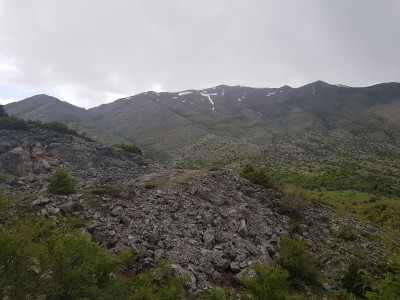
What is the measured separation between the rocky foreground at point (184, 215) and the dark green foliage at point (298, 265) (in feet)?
3.82

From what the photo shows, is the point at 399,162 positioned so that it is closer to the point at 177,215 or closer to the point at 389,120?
the point at 389,120

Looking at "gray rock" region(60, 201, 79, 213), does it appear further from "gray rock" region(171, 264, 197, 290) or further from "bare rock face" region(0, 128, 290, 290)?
"gray rock" region(171, 264, 197, 290)

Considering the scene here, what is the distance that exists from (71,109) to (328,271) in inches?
7022

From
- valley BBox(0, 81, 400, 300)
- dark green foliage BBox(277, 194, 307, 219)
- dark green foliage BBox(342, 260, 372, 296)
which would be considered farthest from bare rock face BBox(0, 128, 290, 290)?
dark green foliage BBox(342, 260, 372, 296)

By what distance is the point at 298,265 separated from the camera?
27594 millimetres

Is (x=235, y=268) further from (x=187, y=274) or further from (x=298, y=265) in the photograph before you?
(x=298, y=265)

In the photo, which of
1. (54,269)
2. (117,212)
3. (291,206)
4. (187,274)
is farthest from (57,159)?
(54,269)

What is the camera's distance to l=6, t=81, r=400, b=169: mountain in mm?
108125

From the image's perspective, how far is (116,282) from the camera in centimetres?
1717

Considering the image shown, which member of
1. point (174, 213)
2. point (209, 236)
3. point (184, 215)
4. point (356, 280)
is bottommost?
point (356, 280)

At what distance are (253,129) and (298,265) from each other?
394 feet

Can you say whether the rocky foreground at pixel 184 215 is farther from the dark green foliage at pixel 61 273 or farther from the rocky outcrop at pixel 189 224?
the dark green foliage at pixel 61 273

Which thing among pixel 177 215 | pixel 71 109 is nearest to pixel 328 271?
pixel 177 215

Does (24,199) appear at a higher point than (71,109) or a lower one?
lower
